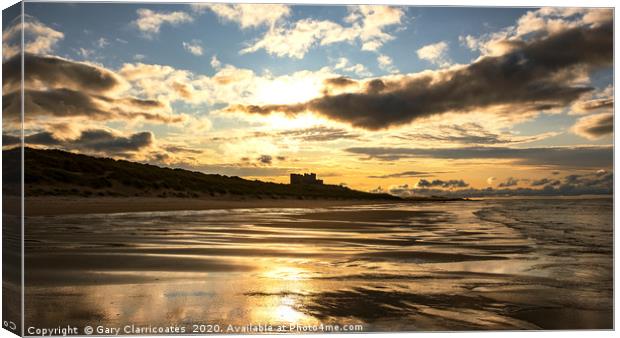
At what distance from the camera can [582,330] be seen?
688 cm

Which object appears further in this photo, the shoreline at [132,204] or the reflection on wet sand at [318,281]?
the shoreline at [132,204]

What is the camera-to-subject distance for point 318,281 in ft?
24.3

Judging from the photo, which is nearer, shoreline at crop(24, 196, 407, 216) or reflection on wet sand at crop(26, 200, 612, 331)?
reflection on wet sand at crop(26, 200, 612, 331)

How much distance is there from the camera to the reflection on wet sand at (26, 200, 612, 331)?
260 inches

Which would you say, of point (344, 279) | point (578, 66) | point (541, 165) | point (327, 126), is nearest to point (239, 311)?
point (344, 279)

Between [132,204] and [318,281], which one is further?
[132,204]

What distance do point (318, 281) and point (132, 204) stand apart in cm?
1497

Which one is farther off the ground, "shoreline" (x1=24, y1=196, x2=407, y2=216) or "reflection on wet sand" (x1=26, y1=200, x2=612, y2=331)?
"shoreline" (x1=24, y1=196, x2=407, y2=216)

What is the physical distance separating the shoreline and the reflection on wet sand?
412 centimetres

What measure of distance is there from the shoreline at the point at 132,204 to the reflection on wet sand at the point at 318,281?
13.5 ft

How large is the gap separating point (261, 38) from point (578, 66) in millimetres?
4348

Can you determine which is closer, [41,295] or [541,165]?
[41,295]

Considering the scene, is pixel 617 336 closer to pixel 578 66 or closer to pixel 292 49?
pixel 578 66

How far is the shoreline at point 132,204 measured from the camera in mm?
15812
